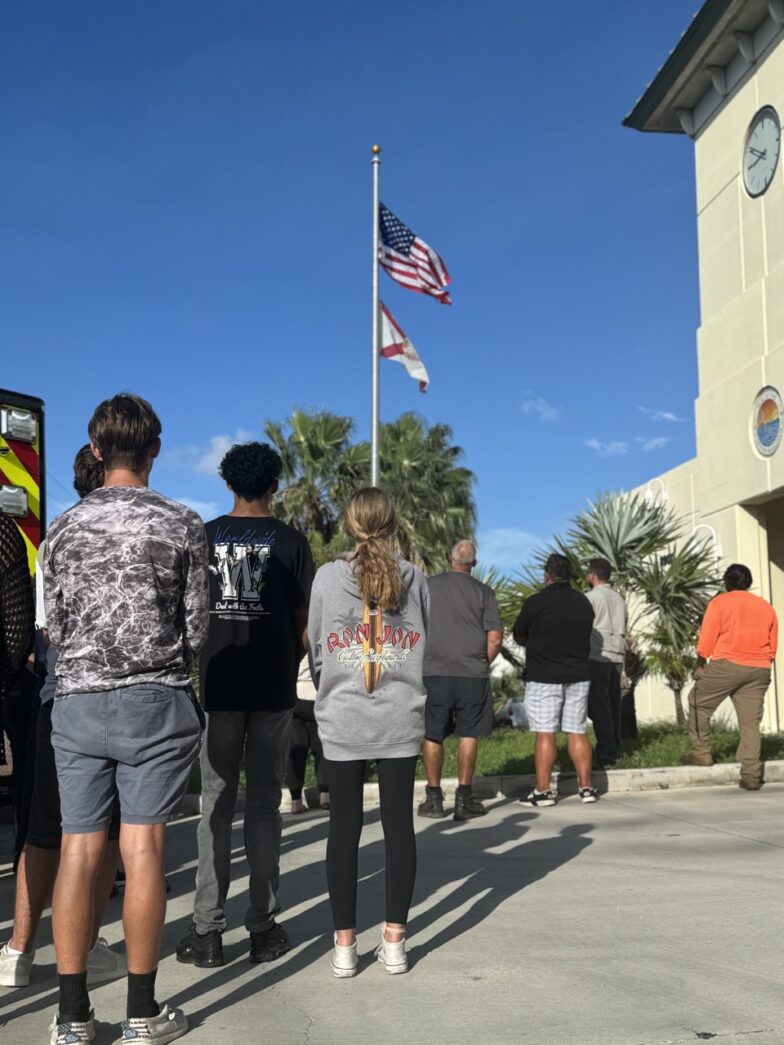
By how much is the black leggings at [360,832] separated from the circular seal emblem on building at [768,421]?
11.3 m

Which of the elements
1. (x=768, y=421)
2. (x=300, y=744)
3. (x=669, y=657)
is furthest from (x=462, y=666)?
(x=768, y=421)

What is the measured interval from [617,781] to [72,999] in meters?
7.30

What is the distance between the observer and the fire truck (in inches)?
264

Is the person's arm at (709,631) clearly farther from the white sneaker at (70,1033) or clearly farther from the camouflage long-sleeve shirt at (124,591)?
the white sneaker at (70,1033)

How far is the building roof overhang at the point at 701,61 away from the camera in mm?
15234

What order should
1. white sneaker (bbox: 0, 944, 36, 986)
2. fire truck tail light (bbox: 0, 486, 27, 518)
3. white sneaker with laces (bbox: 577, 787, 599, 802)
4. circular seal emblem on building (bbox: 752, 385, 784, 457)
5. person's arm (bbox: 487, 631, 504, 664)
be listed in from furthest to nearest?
circular seal emblem on building (bbox: 752, 385, 784, 457) < white sneaker with laces (bbox: 577, 787, 599, 802) < person's arm (bbox: 487, 631, 504, 664) < fire truck tail light (bbox: 0, 486, 27, 518) < white sneaker (bbox: 0, 944, 36, 986)

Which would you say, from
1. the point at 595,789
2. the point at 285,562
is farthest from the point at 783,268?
the point at 285,562

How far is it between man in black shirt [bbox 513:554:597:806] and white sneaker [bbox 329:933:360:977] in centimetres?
493

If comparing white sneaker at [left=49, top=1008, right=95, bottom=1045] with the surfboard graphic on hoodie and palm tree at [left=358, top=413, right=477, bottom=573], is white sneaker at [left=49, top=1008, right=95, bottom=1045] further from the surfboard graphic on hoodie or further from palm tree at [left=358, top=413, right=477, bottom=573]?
palm tree at [left=358, top=413, right=477, bottom=573]

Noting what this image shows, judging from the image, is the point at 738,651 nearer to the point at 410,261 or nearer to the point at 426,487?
the point at 410,261

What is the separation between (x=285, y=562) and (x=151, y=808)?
144 centimetres

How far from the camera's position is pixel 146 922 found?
356 cm

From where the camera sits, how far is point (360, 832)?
178 inches

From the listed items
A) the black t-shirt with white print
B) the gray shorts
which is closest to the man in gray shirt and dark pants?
the black t-shirt with white print
